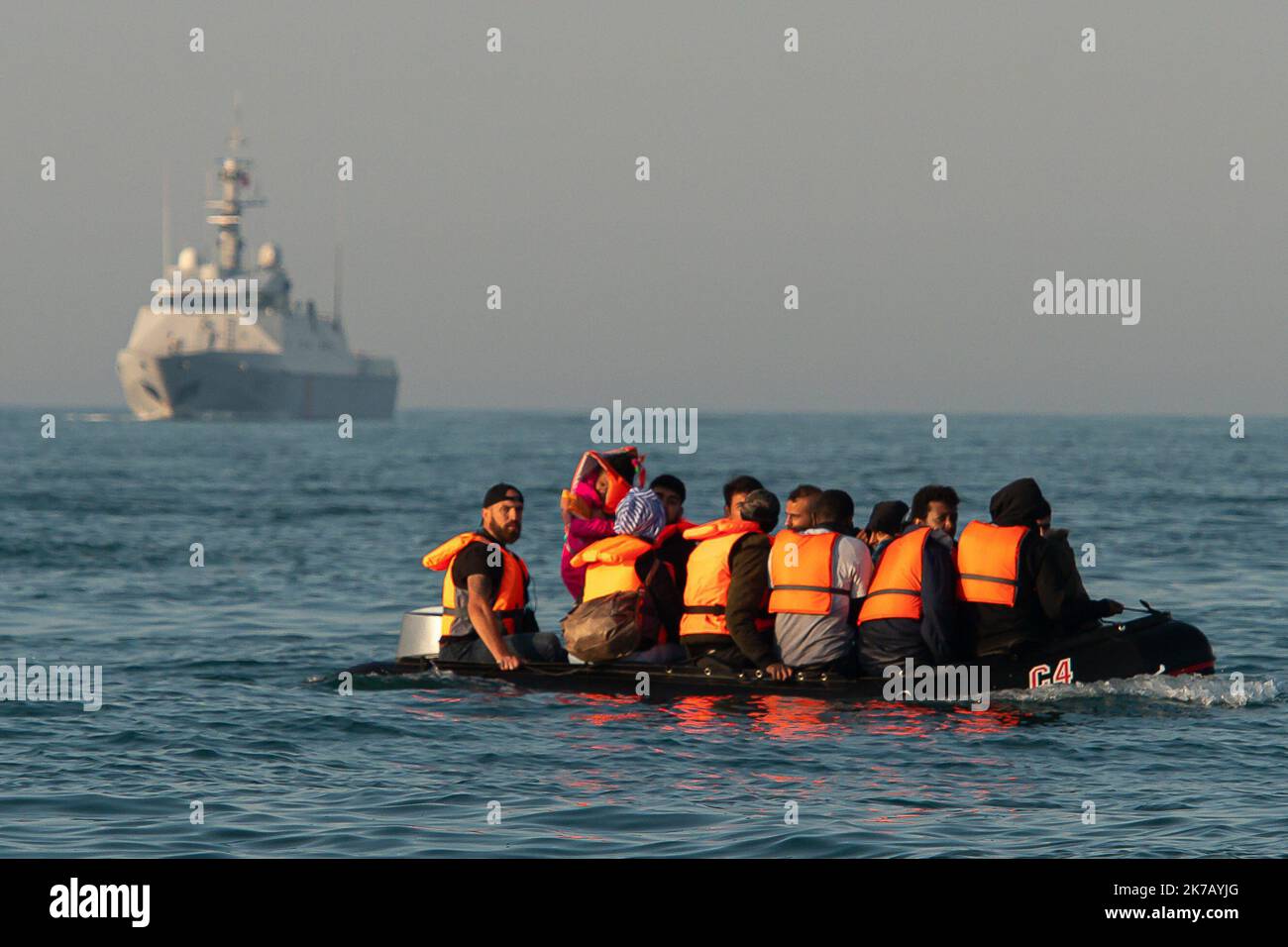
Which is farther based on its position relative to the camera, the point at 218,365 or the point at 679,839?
the point at 218,365

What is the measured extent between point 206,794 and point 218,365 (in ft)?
379

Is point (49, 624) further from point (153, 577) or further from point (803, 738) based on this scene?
point (803, 738)

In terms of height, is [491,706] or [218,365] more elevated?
[218,365]

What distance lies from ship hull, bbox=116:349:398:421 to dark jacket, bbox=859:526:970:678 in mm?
113796

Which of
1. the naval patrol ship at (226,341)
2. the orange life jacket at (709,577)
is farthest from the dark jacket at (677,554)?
the naval patrol ship at (226,341)

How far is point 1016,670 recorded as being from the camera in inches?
469

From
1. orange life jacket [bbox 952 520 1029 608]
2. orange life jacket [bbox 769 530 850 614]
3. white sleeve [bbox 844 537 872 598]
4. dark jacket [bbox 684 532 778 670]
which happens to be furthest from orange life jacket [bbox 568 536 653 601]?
orange life jacket [bbox 952 520 1029 608]

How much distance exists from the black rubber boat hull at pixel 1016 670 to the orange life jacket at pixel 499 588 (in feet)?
1.23

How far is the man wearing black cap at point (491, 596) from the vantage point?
484 inches

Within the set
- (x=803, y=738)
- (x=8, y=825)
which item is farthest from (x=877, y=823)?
(x=8, y=825)

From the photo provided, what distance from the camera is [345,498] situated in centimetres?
4675

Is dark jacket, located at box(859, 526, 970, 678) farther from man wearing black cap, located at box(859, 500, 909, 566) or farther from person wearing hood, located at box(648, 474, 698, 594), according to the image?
person wearing hood, located at box(648, 474, 698, 594)

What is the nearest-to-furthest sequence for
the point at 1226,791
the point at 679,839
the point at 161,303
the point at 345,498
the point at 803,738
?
the point at 679,839, the point at 1226,791, the point at 803,738, the point at 345,498, the point at 161,303

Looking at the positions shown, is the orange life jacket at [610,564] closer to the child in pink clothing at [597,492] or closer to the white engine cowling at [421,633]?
the child in pink clothing at [597,492]
